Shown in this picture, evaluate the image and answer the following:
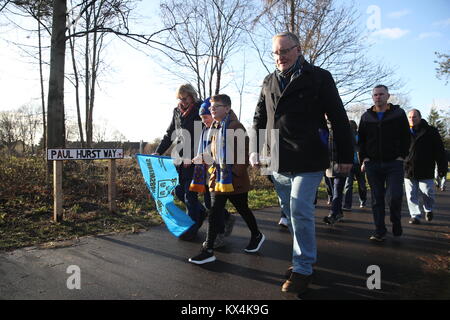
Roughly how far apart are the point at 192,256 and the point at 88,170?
5.49 meters

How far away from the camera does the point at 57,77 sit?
27.0ft

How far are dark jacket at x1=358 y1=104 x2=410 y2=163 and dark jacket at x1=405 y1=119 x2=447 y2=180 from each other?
1.80 meters

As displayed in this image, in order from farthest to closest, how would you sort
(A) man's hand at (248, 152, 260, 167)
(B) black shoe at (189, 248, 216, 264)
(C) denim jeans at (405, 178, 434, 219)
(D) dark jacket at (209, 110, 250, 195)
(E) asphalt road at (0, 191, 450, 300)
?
(C) denim jeans at (405, 178, 434, 219) → (D) dark jacket at (209, 110, 250, 195) → (B) black shoe at (189, 248, 216, 264) → (A) man's hand at (248, 152, 260, 167) → (E) asphalt road at (0, 191, 450, 300)

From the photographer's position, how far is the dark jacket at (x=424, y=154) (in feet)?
19.8

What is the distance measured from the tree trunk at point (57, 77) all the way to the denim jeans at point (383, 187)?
23.7ft

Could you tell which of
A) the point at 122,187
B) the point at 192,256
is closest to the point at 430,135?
the point at 192,256

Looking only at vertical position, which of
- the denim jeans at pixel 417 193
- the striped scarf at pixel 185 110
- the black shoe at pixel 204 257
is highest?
the striped scarf at pixel 185 110

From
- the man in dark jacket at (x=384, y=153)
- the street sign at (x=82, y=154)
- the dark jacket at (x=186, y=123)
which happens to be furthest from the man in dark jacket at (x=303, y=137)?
the street sign at (x=82, y=154)

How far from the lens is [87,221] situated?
17.7ft

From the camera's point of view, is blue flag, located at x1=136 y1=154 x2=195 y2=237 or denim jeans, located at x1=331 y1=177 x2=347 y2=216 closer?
blue flag, located at x1=136 y1=154 x2=195 y2=237

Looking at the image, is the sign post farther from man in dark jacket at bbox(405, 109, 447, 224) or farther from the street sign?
man in dark jacket at bbox(405, 109, 447, 224)

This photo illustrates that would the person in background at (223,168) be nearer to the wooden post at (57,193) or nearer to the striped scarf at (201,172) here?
the striped scarf at (201,172)

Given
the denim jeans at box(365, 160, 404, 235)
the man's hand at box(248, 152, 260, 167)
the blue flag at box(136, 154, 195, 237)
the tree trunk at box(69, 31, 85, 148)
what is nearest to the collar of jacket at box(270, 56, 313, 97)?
the man's hand at box(248, 152, 260, 167)

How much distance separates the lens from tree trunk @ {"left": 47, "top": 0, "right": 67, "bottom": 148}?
815 cm
